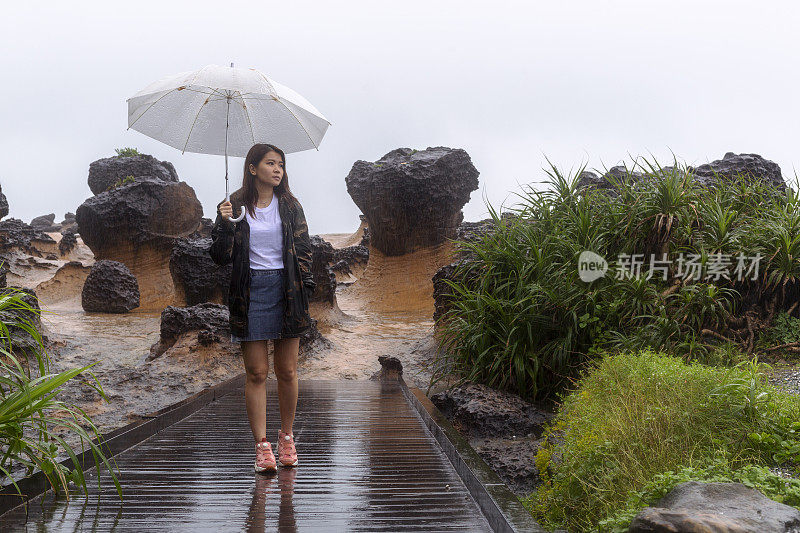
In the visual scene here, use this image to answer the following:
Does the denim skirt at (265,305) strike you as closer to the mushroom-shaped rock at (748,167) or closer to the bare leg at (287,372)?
the bare leg at (287,372)

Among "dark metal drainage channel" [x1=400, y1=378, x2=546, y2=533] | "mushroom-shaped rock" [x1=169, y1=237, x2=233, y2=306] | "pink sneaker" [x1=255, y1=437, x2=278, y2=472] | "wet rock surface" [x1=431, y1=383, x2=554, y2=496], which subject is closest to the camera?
"dark metal drainage channel" [x1=400, y1=378, x2=546, y2=533]

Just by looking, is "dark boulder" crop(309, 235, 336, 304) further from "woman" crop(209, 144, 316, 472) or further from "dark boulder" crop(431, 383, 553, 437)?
"woman" crop(209, 144, 316, 472)

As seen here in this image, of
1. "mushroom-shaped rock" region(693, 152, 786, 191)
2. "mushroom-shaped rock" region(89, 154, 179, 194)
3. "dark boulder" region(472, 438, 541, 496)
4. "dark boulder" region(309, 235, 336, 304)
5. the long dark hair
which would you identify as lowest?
"dark boulder" region(472, 438, 541, 496)

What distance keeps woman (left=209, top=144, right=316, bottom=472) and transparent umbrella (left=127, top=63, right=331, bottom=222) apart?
742mm

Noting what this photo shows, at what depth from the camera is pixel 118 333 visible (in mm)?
14398

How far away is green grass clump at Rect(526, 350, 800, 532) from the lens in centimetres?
281

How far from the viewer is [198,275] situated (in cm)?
1658

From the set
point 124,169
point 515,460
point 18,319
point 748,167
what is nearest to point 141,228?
point 124,169

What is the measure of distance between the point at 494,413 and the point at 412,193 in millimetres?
15339

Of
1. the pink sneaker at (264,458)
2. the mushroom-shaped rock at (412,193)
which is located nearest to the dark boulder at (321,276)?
the mushroom-shaped rock at (412,193)

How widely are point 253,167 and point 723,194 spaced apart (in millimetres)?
5548

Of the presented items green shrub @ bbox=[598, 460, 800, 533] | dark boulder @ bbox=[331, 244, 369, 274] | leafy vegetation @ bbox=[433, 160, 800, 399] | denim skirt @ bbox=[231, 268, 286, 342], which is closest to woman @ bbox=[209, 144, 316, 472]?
denim skirt @ bbox=[231, 268, 286, 342]

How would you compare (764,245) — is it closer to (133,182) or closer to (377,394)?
(377,394)

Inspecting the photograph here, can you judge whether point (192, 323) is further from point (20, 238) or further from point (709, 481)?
point (20, 238)
